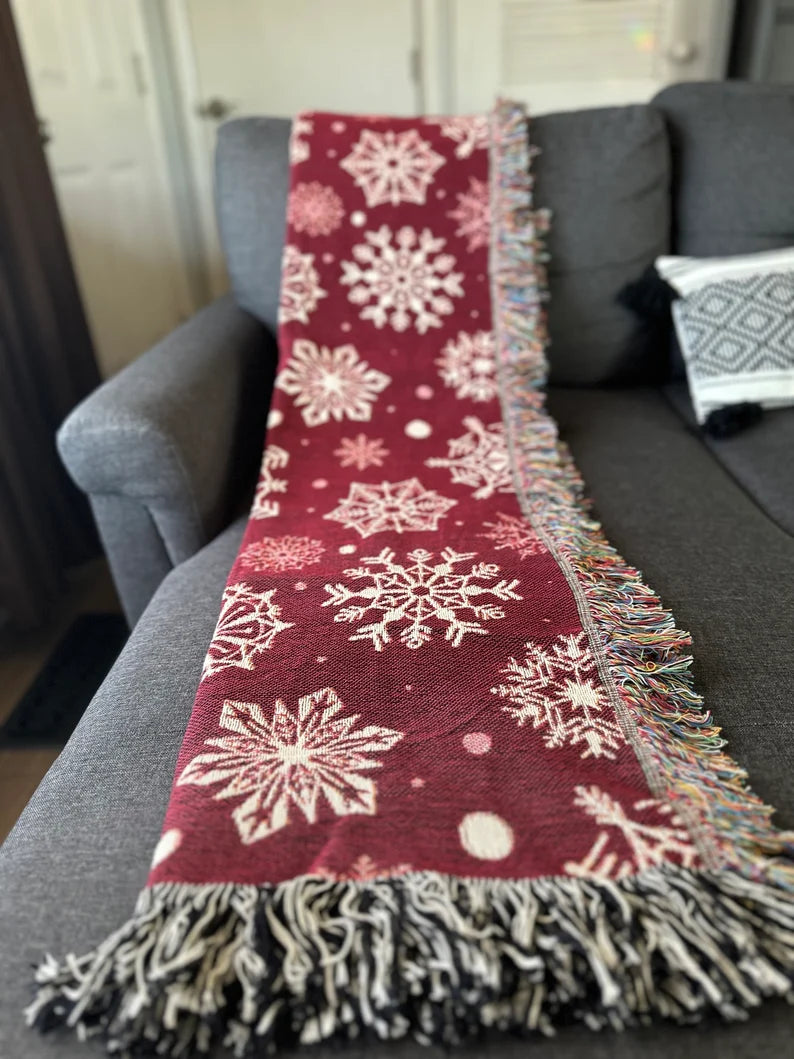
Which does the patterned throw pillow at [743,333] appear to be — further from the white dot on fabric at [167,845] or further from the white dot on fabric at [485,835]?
the white dot on fabric at [167,845]

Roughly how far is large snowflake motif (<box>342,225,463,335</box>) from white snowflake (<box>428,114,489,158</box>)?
179mm

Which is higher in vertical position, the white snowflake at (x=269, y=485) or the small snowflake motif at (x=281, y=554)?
the small snowflake motif at (x=281, y=554)

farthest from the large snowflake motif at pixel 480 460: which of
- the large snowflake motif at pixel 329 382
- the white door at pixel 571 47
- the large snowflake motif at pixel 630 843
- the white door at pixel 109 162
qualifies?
the white door at pixel 571 47

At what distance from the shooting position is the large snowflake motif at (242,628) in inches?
30.6

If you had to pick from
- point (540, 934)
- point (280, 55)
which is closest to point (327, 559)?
point (540, 934)

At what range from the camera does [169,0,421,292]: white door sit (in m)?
2.30

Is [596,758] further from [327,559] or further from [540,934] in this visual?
[327,559]

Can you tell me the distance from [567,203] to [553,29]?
1.26 meters

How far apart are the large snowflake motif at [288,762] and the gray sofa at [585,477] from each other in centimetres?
7

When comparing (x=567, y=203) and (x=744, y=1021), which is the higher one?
(x=567, y=203)

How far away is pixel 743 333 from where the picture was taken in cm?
123

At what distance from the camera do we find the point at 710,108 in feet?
4.62

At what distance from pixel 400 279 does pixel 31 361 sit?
770 mm

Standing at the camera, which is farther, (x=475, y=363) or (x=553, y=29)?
(x=553, y=29)
